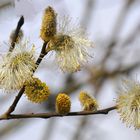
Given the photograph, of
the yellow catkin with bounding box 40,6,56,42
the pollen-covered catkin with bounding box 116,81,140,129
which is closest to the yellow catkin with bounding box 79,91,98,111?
the pollen-covered catkin with bounding box 116,81,140,129

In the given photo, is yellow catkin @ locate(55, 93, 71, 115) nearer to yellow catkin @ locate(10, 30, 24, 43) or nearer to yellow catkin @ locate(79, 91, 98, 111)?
yellow catkin @ locate(79, 91, 98, 111)

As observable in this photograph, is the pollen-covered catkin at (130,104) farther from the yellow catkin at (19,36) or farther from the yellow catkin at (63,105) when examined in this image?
the yellow catkin at (19,36)

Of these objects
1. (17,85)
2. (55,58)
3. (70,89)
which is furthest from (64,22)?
(70,89)

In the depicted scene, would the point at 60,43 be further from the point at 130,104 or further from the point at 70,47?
the point at 130,104

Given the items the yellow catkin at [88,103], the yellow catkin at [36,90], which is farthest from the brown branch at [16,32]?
the yellow catkin at [88,103]

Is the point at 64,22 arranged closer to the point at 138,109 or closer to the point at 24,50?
the point at 24,50

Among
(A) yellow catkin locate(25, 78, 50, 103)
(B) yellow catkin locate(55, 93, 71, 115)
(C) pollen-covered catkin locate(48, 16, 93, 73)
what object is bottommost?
(B) yellow catkin locate(55, 93, 71, 115)

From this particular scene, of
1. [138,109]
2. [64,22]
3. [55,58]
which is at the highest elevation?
[64,22]
